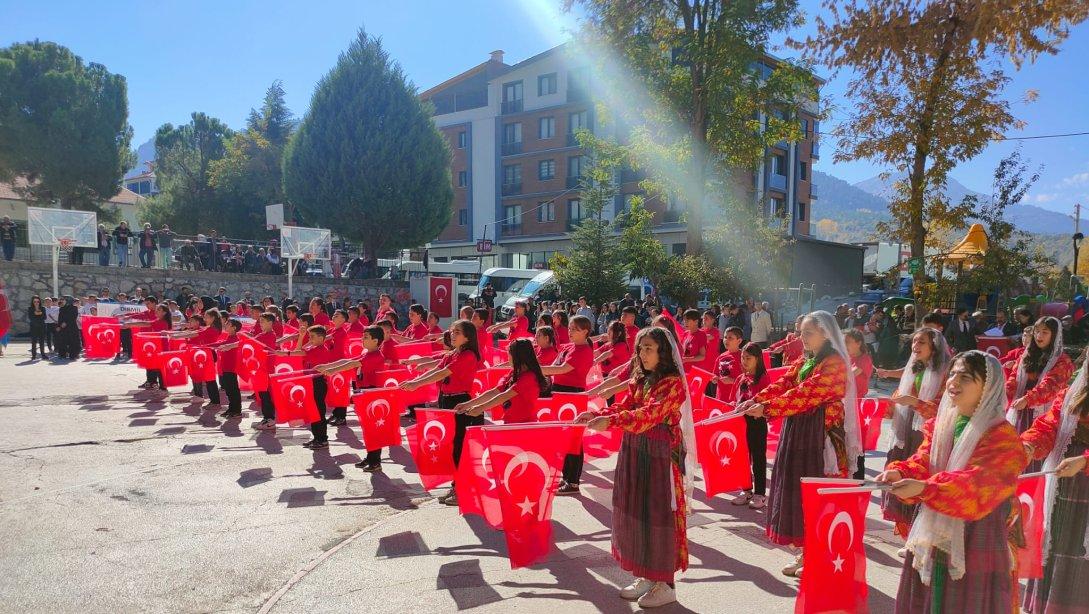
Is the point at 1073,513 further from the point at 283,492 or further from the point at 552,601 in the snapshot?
the point at 283,492

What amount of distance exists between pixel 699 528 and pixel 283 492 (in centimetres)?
427

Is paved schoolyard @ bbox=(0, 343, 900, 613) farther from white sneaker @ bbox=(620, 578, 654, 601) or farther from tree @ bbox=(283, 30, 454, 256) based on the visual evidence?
tree @ bbox=(283, 30, 454, 256)

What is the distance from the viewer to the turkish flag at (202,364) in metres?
11.7

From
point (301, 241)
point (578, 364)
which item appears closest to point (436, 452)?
point (578, 364)

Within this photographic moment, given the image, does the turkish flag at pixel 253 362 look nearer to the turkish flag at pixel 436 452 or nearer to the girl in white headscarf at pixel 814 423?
the turkish flag at pixel 436 452

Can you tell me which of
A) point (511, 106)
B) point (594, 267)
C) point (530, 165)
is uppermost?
point (511, 106)

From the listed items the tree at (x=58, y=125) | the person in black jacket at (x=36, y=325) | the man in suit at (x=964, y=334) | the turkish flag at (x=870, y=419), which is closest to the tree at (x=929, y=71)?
the man in suit at (x=964, y=334)

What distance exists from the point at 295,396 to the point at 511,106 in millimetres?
43608

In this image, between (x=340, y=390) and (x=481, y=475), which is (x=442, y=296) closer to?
(x=340, y=390)

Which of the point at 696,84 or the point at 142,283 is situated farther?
the point at 142,283

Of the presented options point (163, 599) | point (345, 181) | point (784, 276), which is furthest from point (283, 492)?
point (345, 181)

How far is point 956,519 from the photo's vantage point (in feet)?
10.3

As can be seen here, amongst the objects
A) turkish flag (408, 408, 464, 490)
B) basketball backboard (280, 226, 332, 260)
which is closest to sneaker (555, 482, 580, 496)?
turkish flag (408, 408, 464, 490)

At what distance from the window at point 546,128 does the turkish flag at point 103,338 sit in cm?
3500
